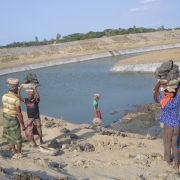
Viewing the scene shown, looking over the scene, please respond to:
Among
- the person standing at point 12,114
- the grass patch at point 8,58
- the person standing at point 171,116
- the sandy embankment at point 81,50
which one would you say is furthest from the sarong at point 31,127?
the grass patch at point 8,58

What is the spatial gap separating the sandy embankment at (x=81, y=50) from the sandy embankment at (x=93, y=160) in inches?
1262

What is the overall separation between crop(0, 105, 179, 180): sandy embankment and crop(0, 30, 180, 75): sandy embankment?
1262 inches

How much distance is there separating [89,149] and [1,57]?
39.4 m

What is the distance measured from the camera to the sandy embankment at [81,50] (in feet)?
144

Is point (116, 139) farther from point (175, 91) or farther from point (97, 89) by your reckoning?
point (97, 89)

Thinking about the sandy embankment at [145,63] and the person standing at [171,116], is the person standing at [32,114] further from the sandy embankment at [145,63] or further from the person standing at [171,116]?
the sandy embankment at [145,63]

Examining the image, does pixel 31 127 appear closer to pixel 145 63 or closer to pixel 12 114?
pixel 12 114

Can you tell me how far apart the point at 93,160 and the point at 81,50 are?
46.7 metres

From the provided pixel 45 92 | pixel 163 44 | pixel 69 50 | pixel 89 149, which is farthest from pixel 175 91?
pixel 163 44

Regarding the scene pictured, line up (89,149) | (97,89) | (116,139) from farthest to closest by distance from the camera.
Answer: (97,89) → (116,139) → (89,149)

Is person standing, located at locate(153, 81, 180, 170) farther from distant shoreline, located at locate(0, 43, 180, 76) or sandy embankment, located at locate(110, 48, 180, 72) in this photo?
distant shoreline, located at locate(0, 43, 180, 76)

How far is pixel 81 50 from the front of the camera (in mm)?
52031

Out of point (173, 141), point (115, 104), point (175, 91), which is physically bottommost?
point (115, 104)

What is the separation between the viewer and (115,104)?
53.6 ft
